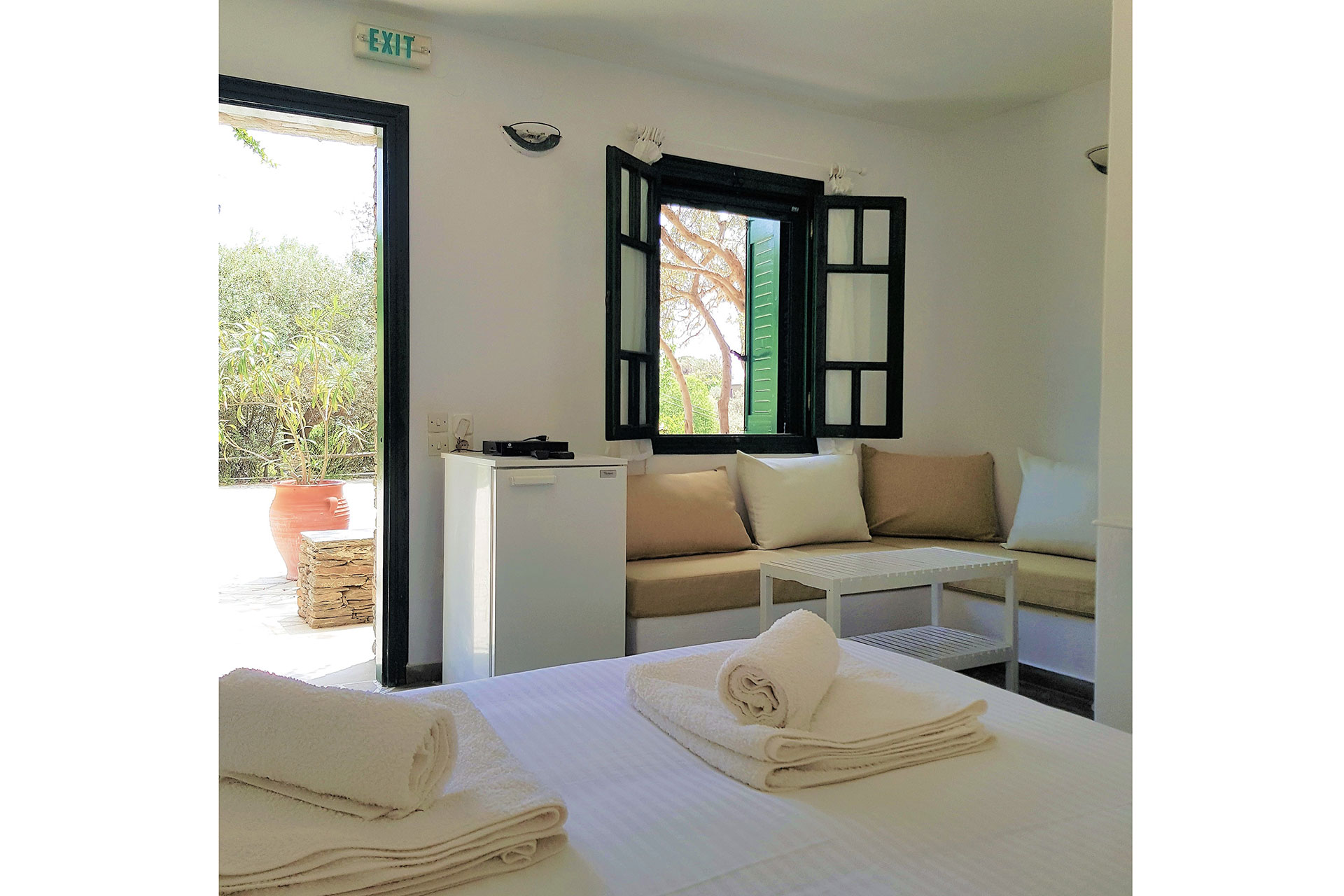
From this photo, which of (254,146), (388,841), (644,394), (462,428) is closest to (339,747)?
(388,841)

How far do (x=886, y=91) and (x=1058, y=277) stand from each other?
51.4 inches

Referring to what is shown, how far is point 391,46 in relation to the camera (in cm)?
336

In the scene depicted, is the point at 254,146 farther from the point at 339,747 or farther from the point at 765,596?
the point at 339,747

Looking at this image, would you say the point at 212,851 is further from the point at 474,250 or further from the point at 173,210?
the point at 474,250

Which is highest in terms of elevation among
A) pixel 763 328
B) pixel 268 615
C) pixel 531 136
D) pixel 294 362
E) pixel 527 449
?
pixel 531 136

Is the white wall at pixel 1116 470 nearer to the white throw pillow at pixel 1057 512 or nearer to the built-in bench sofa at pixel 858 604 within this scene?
the built-in bench sofa at pixel 858 604

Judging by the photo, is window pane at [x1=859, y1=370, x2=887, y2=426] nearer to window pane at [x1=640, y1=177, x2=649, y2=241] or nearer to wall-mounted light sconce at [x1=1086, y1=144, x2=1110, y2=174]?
wall-mounted light sconce at [x1=1086, y1=144, x2=1110, y2=174]

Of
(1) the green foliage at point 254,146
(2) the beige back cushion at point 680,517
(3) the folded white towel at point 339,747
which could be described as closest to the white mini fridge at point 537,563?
(2) the beige back cushion at point 680,517

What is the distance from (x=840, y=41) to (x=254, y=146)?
3964 mm

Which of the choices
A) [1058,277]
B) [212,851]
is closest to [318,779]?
[212,851]

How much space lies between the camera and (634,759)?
1.25 metres

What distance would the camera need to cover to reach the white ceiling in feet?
11.0

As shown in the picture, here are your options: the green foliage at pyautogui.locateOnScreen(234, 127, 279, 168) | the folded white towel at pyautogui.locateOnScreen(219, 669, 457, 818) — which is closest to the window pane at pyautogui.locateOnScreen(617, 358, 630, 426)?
the folded white towel at pyautogui.locateOnScreen(219, 669, 457, 818)

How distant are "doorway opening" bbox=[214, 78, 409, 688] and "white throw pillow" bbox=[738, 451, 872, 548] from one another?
6.17ft
